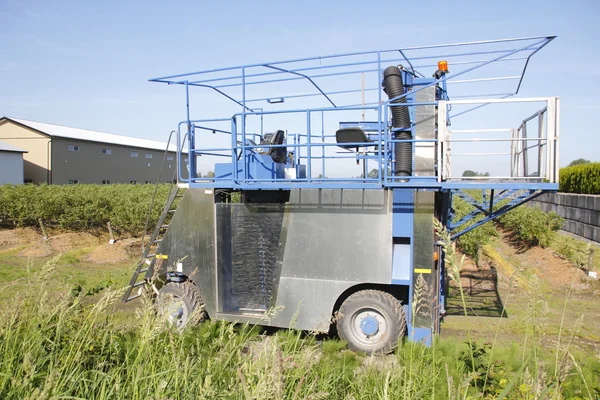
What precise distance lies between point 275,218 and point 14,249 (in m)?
12.9

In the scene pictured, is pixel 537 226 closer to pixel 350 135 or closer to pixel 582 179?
pixel 582 179

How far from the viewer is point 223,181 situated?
261 inches

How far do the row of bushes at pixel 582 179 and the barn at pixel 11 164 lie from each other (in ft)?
115

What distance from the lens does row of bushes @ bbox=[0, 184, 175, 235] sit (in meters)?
16.5

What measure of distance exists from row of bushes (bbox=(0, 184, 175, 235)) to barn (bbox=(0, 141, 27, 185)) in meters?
15.9

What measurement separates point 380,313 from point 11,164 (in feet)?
117

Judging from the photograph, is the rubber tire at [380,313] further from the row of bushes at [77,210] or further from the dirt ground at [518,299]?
the row of bushes at [77,210]

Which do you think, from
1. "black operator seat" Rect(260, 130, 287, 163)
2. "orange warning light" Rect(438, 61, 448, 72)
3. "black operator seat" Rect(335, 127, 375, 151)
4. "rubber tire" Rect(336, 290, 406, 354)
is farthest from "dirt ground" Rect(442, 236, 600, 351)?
"black operator seat" Rect(260, 130, 287, 163)

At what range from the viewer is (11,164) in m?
32.8

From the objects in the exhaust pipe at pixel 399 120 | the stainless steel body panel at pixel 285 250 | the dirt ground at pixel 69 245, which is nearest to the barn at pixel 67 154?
the dirt ground at pixel 69 245

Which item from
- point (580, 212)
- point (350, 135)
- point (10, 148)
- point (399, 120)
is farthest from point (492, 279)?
point (10, 148)

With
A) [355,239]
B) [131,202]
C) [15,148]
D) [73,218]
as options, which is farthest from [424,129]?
[15,148]

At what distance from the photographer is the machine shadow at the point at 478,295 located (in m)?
8.09

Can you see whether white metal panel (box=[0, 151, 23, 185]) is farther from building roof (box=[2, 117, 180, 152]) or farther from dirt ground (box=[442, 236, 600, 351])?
dirt ground (box=[442, 236, 600, 351])
